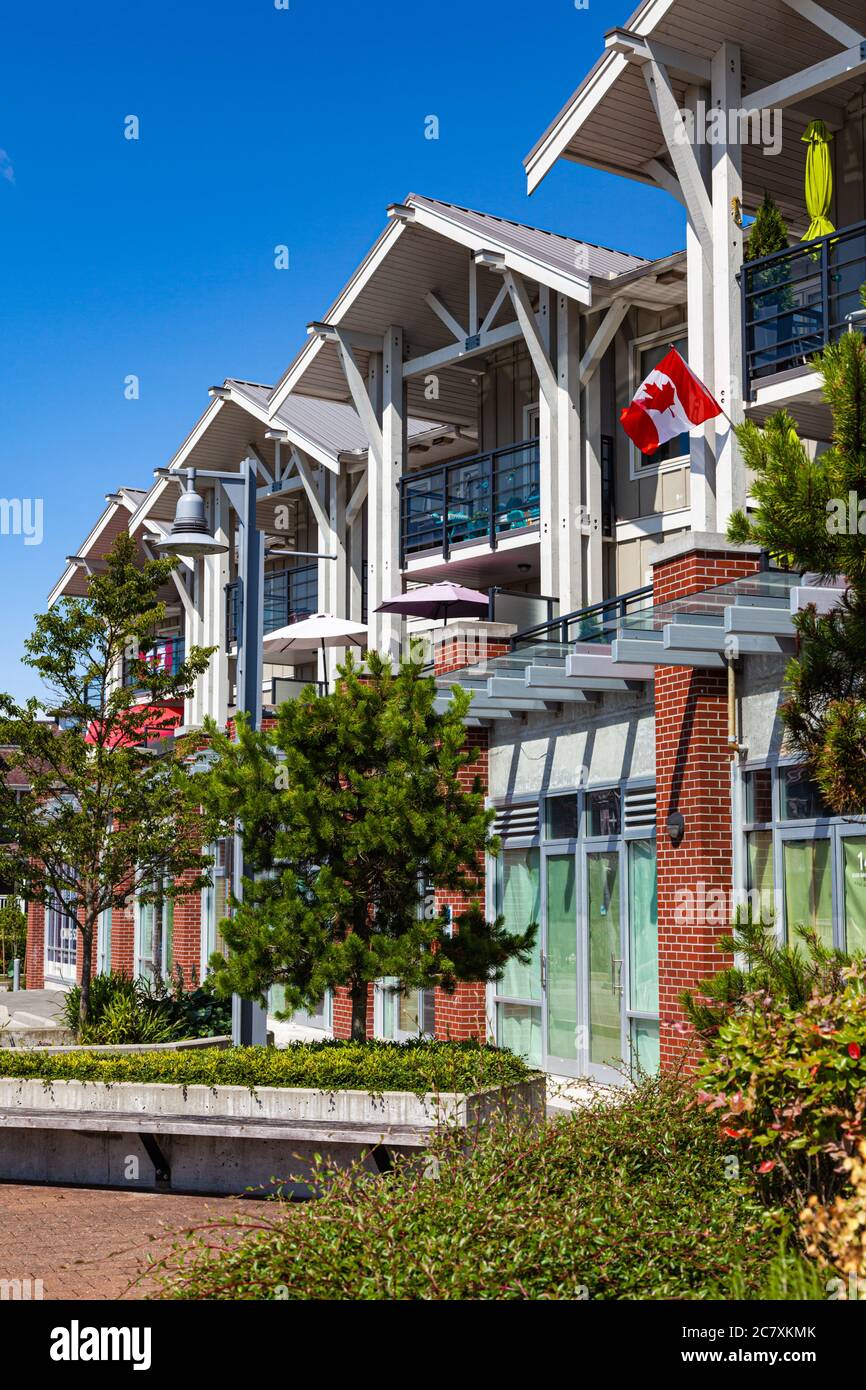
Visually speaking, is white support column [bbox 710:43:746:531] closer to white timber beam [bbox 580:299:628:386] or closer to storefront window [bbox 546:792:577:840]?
white timber beam [bbox 580:299:628:386]

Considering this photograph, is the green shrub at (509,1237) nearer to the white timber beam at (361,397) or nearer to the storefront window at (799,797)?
the storefront window at (799,797)

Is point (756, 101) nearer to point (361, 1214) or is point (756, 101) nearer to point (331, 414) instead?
point (361, 1214)

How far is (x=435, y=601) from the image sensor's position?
63.4ft

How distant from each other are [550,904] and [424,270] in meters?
10.1

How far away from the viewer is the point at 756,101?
15.3 meters

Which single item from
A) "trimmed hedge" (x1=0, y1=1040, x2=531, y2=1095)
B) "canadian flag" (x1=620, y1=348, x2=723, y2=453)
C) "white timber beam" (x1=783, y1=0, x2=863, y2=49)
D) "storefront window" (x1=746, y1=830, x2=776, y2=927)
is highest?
"white timber beam" (x1=783, y1=0, x2=863, y2=49)

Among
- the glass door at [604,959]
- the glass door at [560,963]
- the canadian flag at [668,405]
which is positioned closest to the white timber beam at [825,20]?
the canadian flag at [668,405]

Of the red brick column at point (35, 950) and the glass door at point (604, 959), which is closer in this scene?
the glass door at point (604, 959)

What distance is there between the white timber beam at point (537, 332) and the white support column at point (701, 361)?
3.99 meters

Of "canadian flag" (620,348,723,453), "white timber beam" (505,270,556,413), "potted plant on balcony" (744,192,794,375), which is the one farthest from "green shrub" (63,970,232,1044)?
"potted plant on balcony" (744,192,794,375)

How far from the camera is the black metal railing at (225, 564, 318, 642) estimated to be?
29594 mm

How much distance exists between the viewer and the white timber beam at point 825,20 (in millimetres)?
14516

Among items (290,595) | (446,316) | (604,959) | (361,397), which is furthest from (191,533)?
(290,595)

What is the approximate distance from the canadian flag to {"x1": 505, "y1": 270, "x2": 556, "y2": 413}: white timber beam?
3352mm
